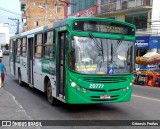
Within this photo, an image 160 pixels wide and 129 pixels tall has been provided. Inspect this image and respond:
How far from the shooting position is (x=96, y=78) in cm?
895

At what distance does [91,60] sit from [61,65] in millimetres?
1152

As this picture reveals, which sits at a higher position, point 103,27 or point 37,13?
point 37,13

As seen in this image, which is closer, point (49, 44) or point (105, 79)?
point (105, 79)

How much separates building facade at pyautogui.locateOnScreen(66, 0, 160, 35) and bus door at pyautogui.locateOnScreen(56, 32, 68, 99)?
22726 mm

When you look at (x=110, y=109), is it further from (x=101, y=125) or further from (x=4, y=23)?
(x=4, y=23)

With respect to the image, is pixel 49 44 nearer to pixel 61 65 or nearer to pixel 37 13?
pixel 61 65

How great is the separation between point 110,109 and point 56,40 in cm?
298

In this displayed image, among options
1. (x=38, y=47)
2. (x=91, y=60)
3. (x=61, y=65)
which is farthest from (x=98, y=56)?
(x=38, y=47)

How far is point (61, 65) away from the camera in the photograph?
9.65 metres

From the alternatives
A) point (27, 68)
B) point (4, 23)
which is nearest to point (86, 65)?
point (27, 68)

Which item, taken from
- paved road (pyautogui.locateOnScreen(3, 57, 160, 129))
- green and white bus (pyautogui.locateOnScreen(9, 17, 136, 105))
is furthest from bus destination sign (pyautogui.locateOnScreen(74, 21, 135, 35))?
paved road (pyautogui.locateOnScreen(3, 57, 160, 129))

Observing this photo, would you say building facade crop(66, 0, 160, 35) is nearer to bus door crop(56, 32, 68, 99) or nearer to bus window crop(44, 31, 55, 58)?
bus window crop(44, 31, 55, 58)

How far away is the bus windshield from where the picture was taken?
29.1 feet

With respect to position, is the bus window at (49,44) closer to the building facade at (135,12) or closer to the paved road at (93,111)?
the paved road at (93,111)
